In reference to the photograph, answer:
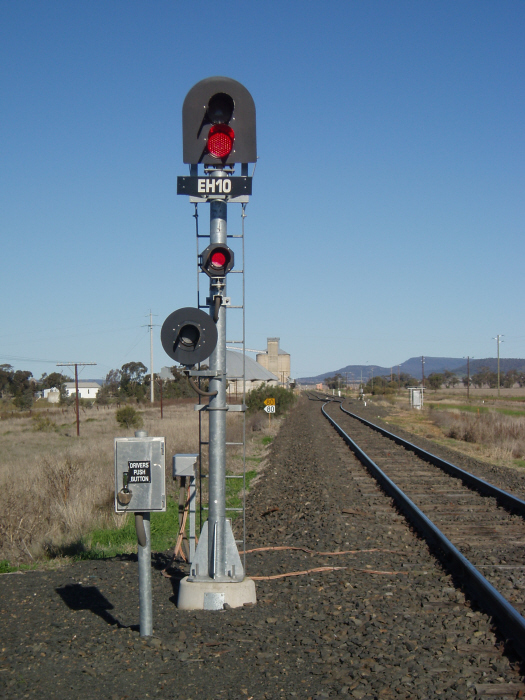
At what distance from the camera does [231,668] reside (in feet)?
14.7

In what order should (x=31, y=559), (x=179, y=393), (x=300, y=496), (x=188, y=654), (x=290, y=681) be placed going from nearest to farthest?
1. (x=290, y=681)
2. (x=188, y=654)
3. (x=31, y=559)
4. (x=300, y=496)
5. (x=179, y=393)

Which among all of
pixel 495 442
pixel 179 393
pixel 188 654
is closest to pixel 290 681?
pixel 188 654

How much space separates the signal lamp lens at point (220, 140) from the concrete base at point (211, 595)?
3.79m

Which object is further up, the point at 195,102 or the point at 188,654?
the point at 195,102

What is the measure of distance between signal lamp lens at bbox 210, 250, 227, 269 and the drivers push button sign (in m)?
1.91

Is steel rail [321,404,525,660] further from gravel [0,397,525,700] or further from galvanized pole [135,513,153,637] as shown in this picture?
galvanized pole [135,513,153,637]

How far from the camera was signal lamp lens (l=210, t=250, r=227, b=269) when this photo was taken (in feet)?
19.3

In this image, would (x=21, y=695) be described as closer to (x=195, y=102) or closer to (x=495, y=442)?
(x=195, y=102)

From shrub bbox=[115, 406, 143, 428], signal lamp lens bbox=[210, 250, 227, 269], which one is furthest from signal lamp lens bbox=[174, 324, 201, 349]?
shrub bbox=[115, 406, 143, 428]

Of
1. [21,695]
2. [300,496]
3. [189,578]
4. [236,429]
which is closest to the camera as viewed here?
[21,695]

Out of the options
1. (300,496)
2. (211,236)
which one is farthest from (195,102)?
(300,496)

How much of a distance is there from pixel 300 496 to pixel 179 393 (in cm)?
6632

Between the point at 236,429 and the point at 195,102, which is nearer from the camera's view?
the point at 195,102

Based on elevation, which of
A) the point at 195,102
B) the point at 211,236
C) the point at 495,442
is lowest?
the point at 495,442
